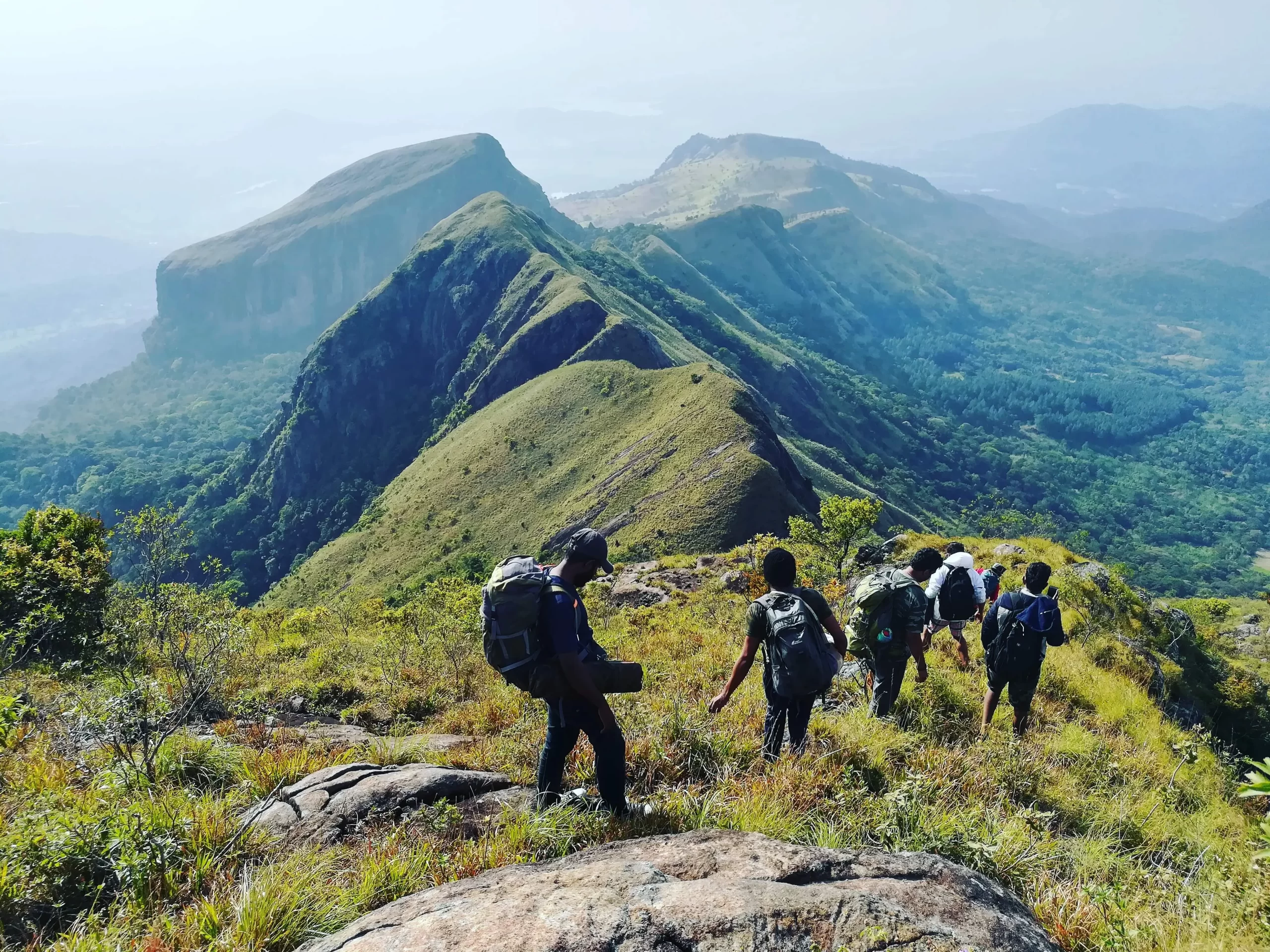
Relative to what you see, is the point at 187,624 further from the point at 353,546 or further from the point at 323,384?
the point at 323,384

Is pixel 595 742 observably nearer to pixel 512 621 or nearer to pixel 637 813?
pixel 637 813

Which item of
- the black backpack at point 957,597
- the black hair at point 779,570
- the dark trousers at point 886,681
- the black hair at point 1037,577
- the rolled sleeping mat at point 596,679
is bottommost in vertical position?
the dark trousers at point 886,681

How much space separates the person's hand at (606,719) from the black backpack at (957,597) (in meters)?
5.79

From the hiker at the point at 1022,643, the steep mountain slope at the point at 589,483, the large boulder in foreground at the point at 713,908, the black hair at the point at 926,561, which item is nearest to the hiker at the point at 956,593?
the hiker at the point at 1022,643

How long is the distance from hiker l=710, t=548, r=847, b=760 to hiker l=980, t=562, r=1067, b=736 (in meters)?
3.13

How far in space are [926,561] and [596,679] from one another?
4.77 meters

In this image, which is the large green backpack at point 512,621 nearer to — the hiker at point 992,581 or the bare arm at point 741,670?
the bare arm at point 741,670

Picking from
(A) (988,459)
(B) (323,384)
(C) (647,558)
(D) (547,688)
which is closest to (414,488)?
(C) (647,558)

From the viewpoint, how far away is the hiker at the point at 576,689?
464 centimetres

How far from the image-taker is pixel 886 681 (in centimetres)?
746

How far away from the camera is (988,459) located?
18550cm

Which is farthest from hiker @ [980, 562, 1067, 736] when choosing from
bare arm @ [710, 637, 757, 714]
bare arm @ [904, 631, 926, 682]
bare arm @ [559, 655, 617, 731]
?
bare arm @ [559, 655, 617, 731]

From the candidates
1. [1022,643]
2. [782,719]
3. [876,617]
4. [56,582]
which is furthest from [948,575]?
[56,582]

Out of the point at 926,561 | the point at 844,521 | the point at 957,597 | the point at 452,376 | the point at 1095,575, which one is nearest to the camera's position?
the point at 926,561
